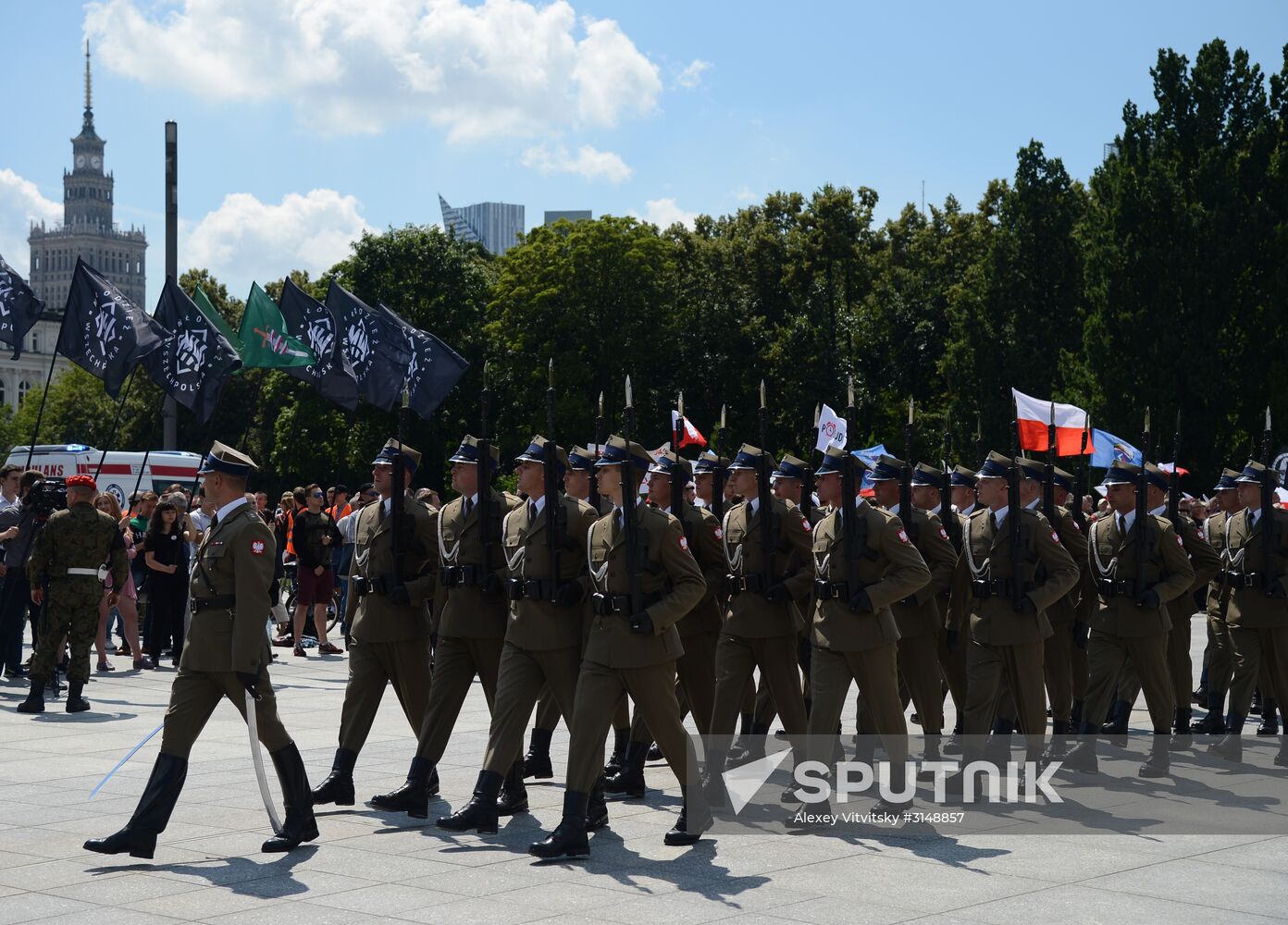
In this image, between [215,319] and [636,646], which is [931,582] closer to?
[636,646]

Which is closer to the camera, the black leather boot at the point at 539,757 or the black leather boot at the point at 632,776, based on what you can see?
the black leather boot at the point at 632,776

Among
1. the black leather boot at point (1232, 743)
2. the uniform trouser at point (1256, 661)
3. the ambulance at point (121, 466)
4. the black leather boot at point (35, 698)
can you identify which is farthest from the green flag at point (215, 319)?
the ambulance at point (121, 466)

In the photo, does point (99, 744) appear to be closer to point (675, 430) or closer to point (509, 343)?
point (675, 430)

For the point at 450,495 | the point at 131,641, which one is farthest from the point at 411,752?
the point at 450,495

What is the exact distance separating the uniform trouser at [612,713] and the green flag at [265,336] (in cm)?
1015

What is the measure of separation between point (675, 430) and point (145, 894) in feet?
16.8

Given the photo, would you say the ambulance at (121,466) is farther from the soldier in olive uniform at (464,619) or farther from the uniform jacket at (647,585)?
the uniform jacket at (647,585)

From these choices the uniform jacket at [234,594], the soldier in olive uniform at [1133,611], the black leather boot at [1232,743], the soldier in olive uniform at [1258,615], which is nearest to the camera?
the uniform jacket at [234,594]

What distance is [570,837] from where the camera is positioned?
7.86 m

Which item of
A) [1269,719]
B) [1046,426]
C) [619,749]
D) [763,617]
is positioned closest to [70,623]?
[619,749]

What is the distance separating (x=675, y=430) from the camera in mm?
11094

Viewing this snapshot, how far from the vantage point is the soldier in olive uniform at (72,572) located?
14.1 metres

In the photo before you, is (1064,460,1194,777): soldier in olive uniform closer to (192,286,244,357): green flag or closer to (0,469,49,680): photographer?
(0,469,49,680): photographer

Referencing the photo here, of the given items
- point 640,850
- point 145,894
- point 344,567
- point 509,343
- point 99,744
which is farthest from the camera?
point 509,343
